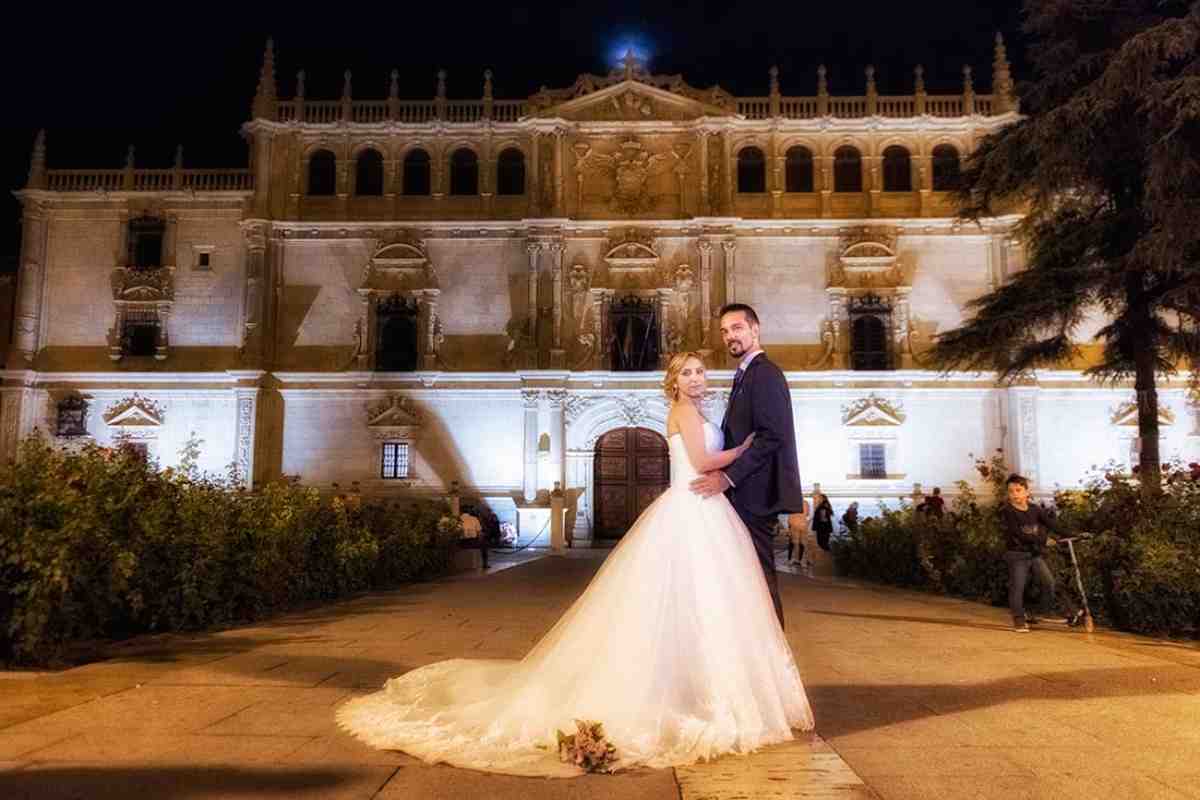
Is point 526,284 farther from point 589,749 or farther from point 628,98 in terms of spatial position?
point 589,749

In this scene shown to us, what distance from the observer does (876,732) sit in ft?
15.9

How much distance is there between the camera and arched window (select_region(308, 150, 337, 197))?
30766 millimetres

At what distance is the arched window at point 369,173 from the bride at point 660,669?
91.4 feet

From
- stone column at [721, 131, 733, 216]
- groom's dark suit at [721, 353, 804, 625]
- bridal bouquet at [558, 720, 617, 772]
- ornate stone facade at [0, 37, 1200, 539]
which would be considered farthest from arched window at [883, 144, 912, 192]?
bridal bouquet at [558, 720, 617, 772]

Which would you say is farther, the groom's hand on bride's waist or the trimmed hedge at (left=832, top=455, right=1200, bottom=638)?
the trimmed hedge at (left=832, top=455, right=1200, bottom=638)

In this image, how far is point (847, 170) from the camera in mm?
30797

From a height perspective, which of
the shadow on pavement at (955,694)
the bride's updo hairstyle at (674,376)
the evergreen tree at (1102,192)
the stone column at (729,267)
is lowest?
the shadow on pavement at (955,694)

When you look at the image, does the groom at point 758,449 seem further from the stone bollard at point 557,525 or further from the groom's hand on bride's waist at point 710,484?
the stone bollard at point 557,525

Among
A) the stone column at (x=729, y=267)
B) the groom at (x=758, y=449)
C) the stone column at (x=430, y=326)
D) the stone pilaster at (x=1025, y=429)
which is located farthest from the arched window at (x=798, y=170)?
the groom at (x=758, y=449)

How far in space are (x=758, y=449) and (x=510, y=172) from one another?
27.4 m

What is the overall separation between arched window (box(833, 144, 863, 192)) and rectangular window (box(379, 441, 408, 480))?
17.2 m

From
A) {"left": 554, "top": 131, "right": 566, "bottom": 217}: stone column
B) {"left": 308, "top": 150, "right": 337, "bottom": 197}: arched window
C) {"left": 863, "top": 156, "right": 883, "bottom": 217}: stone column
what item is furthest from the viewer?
{"left": 308, "top": 150, "right": 337, "bottom": 197}: arched window

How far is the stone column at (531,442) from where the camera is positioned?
28.2 metres

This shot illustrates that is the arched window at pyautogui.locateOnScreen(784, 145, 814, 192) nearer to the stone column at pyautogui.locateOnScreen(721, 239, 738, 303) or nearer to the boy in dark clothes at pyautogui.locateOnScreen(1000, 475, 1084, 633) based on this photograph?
the stone column at pyautogui.locateOnScreen(721, 239, 738, 303)
